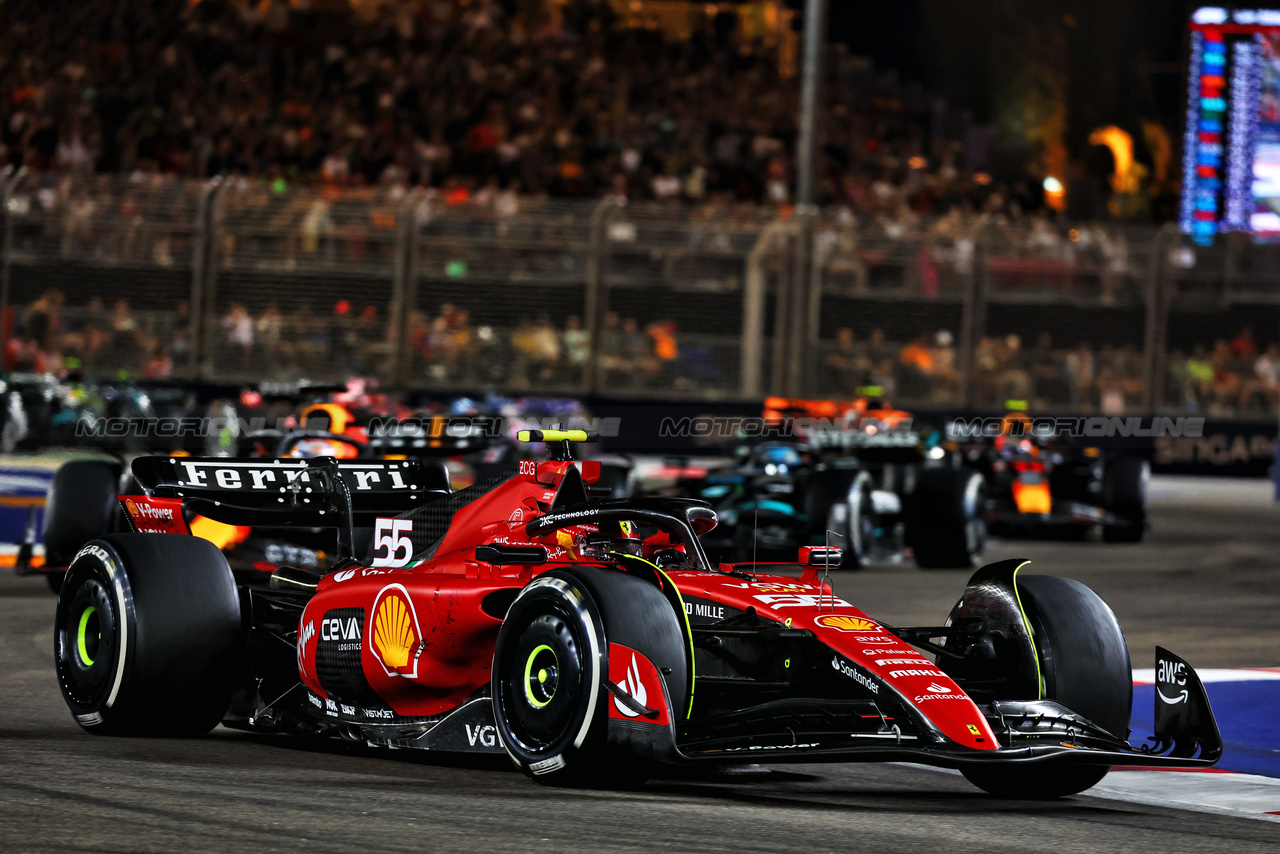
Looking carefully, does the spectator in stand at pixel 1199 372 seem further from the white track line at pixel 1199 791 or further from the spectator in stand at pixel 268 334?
the white track line at pixel 1199 791

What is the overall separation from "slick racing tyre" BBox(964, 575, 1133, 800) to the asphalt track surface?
86mm

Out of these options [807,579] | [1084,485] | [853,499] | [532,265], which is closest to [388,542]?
[807,579]

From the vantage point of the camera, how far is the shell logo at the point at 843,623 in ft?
20.5

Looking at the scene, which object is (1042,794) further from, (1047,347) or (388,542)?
(1047,347)

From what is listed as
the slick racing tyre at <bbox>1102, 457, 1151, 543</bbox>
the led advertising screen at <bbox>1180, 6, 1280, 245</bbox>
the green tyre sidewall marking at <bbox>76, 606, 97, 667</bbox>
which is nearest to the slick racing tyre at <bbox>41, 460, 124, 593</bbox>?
the green tyre sidewall marking at <bbox>76, 606, 97, 667</bbox>

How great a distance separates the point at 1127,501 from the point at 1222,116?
13089mm

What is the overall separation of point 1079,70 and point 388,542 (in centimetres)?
3475

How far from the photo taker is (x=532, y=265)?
24.4 m

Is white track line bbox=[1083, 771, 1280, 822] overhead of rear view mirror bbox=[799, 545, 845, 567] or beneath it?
beneath

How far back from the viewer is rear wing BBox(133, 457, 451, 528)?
27.9ft

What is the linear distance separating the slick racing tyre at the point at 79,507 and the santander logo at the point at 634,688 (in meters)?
5.85

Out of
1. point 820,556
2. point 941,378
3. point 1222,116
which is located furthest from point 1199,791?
point 1222,116

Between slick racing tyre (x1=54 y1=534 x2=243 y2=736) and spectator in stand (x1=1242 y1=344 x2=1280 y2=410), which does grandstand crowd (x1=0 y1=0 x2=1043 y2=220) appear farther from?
slick racing tyre (x1=54 y1=534 x2=243 y2=736)

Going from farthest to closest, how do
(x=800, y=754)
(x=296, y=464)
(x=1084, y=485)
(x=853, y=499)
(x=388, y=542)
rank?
(x=1084, y=485) → (x=853, y=499) → (x=296, y=464) → (x=388, y=542) → (x=800, y=754)
